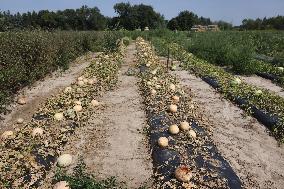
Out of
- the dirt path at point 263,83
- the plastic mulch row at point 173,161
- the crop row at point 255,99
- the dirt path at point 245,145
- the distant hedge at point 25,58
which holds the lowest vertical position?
the dirt path at point 245,145

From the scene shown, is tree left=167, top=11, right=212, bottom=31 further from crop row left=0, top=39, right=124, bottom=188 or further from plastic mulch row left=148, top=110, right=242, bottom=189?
plastic mulch row left=148, top=110, right=242, bottom=189

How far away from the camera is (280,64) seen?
47.1ft

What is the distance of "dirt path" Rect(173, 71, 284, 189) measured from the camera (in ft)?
17.1

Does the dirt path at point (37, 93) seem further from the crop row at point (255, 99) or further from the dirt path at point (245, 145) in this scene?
the crop row at point (255, 99)

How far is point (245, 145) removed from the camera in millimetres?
6312

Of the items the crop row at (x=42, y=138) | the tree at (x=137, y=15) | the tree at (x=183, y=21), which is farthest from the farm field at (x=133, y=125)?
the tree at (x=137, y=15)

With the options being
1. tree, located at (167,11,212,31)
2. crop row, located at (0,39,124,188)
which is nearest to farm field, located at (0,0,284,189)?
crop row, located at (0,39,124,188)

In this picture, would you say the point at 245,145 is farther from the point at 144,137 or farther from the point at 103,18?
the point at 103,18

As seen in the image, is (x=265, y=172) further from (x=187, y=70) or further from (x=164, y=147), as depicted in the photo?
(x=187, y=70)

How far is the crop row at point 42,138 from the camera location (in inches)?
181

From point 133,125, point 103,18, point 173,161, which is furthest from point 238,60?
point 103,18

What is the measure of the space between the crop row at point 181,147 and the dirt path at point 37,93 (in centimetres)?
291

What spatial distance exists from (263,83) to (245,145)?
18.7 feet

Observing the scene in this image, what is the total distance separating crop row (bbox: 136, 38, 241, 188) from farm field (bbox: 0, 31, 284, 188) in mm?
16
